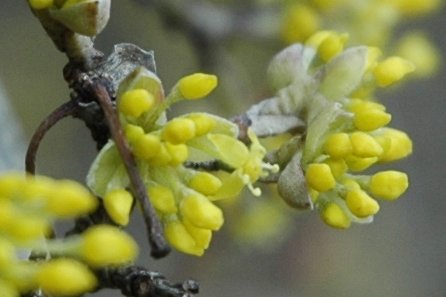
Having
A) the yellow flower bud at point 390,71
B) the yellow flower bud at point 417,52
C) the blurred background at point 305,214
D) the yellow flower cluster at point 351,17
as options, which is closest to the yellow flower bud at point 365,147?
the yellow flower bud at point 390,71

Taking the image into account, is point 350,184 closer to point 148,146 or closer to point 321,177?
point 321,177

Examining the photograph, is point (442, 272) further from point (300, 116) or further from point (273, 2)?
point (300, 116)

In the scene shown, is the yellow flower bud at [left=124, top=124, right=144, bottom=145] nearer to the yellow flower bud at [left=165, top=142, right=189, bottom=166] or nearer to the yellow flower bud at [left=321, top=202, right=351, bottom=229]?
the yellow flower bud at [left=165, top=142, right=189, bottom=166]

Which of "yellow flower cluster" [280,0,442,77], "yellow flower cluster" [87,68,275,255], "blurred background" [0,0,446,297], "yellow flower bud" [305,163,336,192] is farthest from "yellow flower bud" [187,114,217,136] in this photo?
"blurred background" [0,0,446,297]

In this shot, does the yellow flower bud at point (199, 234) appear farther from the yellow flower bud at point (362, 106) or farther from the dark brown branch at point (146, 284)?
the yellow flower bud at point (362, 106)

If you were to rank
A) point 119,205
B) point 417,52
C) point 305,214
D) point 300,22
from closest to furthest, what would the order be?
point 119,205 < point 300,22 < point 417,52 < point 305,214

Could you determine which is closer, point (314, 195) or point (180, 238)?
point (180, 238)

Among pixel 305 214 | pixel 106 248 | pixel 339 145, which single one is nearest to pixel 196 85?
pixel 339 145

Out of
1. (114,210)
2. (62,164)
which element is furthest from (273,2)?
(62,164)
